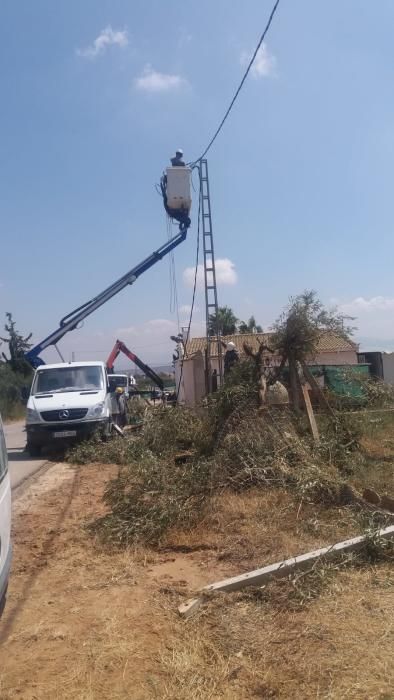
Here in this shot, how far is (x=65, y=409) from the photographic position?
13430 mm

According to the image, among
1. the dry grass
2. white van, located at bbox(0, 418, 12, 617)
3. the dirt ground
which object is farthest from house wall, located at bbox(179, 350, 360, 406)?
the dry grass

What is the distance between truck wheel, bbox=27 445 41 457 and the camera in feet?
46.0

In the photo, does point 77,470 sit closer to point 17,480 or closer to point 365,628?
point 17,480

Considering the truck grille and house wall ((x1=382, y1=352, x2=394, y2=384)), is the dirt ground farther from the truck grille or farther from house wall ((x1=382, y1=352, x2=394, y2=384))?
house wall ((x1=382, y1=352, x2=394, y2=384))

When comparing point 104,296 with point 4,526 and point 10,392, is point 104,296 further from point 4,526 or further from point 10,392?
point 10,392

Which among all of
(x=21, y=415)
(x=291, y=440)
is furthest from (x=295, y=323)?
(x=21, y=415)

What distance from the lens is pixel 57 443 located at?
1366cm

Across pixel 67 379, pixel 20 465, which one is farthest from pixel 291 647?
pixel 67 379

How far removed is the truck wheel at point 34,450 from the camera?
14031mm

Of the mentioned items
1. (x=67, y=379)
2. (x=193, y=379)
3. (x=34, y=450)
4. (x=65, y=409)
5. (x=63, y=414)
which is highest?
(x=67, y=379)

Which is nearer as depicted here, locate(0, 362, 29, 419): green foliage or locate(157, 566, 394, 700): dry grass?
locate(157, 566, 394, 700): dry grass

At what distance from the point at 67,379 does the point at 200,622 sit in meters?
11.3

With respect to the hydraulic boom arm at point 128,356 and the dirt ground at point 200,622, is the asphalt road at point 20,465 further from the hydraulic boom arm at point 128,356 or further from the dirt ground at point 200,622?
the hydraulic boom arm at point 128,356

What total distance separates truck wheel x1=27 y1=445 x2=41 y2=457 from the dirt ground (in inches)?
308
